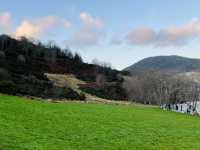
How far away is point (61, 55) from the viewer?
94438mm

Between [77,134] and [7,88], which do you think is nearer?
[77,134]

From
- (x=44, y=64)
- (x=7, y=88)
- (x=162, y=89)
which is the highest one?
(x=44, y=64)

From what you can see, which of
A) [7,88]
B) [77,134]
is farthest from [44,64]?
[77,134]

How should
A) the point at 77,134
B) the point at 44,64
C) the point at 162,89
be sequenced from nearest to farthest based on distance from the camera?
the point at 77,134 < the point at 162,89 < the point at 44,64

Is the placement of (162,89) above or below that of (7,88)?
above

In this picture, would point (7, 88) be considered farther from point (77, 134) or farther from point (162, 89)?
point (162, 89)

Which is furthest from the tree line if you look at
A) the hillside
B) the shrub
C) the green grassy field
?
the green grassy field

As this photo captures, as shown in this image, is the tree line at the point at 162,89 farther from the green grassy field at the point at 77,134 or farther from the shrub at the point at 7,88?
the green grassy field at the point at 77,134

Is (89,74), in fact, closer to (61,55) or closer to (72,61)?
(72,61)

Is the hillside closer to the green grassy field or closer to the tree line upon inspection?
the tree line

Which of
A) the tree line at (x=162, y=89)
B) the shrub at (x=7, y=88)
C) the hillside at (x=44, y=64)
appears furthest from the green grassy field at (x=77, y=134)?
the hillside at (x=44, y=64)

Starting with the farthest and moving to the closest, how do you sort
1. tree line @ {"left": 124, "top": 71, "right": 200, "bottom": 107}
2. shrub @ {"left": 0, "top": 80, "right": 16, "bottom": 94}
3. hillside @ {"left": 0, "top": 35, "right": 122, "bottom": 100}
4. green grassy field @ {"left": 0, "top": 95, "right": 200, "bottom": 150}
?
hillside @ {"left": 0, "top": 35, "right": 122, "bottom": 100}, tree line @ {"left": 124, "top": 71, "right": 200, "bottom": 107}, shrub @ {"left": 0, "top": 80, "right": 16, "bottom": 94}, green grassy field @ {"left": 0, "top": 95, "right": 200, "bottom": 150}

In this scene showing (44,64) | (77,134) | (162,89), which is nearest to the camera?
(77,134)

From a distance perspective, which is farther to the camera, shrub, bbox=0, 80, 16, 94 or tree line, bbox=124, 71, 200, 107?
tree line, bbox=124, 71, 200, 107
